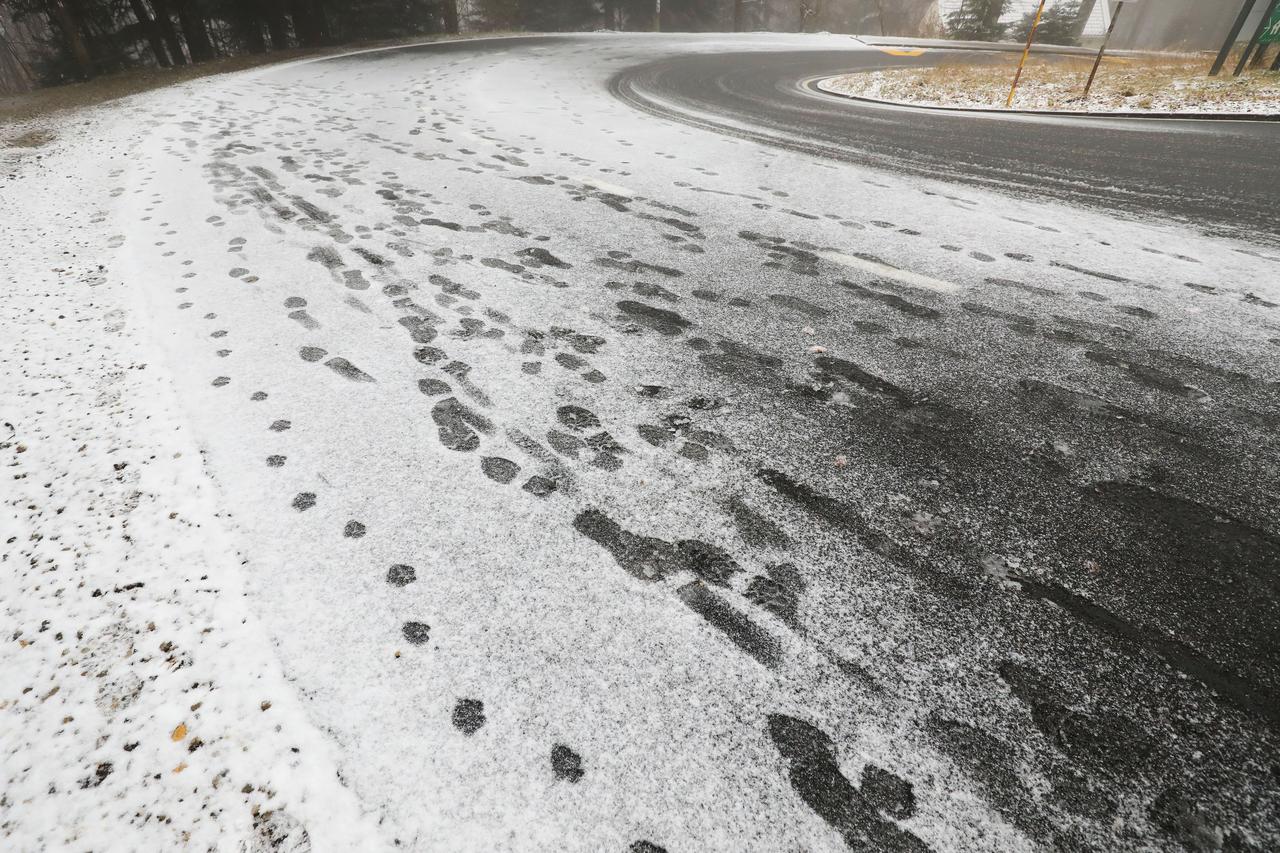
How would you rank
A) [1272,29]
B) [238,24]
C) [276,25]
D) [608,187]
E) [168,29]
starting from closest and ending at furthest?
[608,187] < [1272,29] < [168,29] < [238,24] < [276,25]

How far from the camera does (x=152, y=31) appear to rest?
11312mm

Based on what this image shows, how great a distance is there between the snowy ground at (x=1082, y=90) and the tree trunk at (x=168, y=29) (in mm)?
13193

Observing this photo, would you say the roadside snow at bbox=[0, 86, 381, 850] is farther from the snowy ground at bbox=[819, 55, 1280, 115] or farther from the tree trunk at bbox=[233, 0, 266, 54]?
the tree trunk at bbox=[233, 0, 266, 54]

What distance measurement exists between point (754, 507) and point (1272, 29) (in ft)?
41.7

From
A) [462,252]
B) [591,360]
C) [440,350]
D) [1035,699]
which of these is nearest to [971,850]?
[1035,699]

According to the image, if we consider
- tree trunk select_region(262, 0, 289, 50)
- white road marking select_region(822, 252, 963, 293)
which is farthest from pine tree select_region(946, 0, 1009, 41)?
white road marking select_region(822, 252, 963, 293)

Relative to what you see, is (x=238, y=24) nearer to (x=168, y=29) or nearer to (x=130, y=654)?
(x=168, y=29)

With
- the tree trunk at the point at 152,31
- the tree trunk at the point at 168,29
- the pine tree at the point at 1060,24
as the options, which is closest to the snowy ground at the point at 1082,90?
the tree trunk at the point at 168,29

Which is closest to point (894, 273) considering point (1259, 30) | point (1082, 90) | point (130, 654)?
point (130, 654)

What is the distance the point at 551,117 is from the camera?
265 inches

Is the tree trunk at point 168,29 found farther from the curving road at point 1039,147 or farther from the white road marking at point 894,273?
the white road marking at point 894,273

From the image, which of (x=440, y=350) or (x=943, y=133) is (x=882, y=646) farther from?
(x=943, y=133)

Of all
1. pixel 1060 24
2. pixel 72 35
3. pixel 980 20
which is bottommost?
pixel 72 35

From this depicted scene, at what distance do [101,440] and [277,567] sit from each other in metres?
0.93
